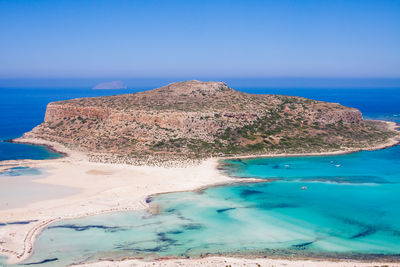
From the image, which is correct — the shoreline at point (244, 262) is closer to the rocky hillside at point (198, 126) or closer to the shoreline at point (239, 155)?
the shoreline at point (239, 155)

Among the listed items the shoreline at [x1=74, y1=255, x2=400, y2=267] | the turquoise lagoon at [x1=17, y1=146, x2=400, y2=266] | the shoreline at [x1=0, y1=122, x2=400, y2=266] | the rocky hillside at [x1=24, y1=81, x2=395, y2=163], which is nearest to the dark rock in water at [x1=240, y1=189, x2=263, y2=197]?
the turquoise lagoon at [x1=17, y1=146, x2=400, y2=266]

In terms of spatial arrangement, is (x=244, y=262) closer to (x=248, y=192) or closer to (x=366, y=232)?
(x=366, y=232)

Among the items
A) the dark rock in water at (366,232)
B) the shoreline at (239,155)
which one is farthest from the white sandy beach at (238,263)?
the shoreline at (239,155)

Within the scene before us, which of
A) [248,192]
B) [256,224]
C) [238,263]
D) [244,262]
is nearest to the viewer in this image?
[238,263]

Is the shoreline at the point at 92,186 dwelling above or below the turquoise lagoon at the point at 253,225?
above

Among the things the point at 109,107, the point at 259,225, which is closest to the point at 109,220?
the point at 259,225

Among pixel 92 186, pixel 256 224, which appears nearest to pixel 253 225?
pixel 256 224

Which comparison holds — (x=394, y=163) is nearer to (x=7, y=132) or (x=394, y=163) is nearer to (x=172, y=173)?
(x=172, y=173)
